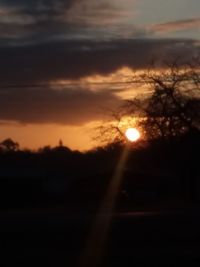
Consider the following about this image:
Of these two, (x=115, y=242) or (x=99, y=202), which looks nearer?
(x=115, y=242)

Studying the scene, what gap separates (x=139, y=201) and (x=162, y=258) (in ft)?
155

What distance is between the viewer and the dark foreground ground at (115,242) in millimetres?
21719

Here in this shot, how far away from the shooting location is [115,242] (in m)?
27.1

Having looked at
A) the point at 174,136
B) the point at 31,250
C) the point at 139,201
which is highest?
the point at 174,136

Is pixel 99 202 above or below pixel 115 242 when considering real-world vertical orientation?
above

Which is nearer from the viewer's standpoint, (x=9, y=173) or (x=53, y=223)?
(x=53, y=223)

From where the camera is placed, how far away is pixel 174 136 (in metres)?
69.1

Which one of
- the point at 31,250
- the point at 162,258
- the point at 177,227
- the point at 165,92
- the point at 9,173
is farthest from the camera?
the point at 9,173

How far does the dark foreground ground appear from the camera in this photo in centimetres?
2172

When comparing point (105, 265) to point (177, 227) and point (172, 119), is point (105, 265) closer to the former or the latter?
point (177, 227)

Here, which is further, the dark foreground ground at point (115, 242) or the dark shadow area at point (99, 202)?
the dark shadow area at point (99, 202)

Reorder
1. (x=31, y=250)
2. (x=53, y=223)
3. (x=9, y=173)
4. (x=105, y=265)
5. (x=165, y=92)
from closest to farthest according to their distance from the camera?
(x=105, y=265) → (x=31, y=250) → (x=53, y=223) → (x=165, y=92) → (x=9, y=173)

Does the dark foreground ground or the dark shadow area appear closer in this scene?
the dark foreground ground

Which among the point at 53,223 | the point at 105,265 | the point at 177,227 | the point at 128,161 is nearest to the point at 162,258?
the point at 105,265
